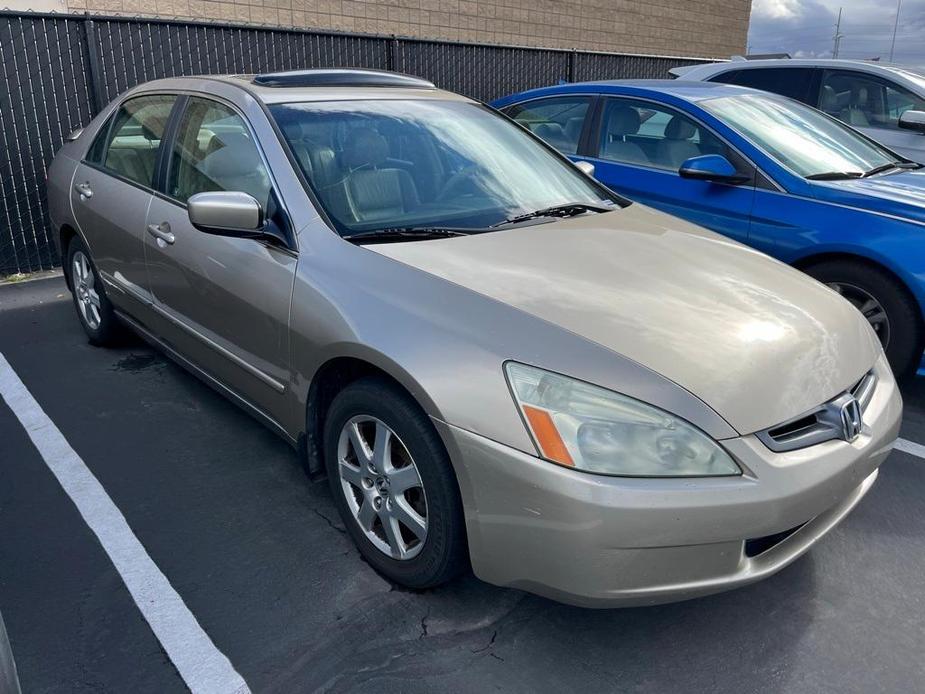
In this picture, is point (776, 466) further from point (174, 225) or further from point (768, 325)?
point (174, 225)

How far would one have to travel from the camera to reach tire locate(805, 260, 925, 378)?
13.1ft

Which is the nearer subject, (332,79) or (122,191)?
(332,79)

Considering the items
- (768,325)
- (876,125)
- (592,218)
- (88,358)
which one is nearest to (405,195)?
(592,218)

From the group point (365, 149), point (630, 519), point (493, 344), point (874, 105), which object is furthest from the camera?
point (874, 105)

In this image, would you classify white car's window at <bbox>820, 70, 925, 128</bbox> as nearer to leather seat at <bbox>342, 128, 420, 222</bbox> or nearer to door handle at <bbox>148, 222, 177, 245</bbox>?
leather seat at <bbox>342, 128, 420, 222</bbox>

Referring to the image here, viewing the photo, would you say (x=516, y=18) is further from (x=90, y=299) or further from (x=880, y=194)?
(x=90, y=299)

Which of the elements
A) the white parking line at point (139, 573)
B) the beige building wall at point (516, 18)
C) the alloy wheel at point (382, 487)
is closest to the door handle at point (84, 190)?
the white parking line at point (139, 573)

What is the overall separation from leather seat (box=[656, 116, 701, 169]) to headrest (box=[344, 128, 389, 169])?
2.37 metres

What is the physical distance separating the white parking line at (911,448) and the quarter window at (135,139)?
3762mm

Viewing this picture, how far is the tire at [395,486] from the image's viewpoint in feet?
7.54

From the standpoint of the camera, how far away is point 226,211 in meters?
2.79

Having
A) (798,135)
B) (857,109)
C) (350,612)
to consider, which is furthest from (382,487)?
(857,109)

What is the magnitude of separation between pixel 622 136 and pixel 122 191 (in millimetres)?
3085

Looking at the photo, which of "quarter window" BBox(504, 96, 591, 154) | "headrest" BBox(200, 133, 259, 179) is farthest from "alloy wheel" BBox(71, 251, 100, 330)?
"quarter window" BBox(504, 96, 591, 154)
